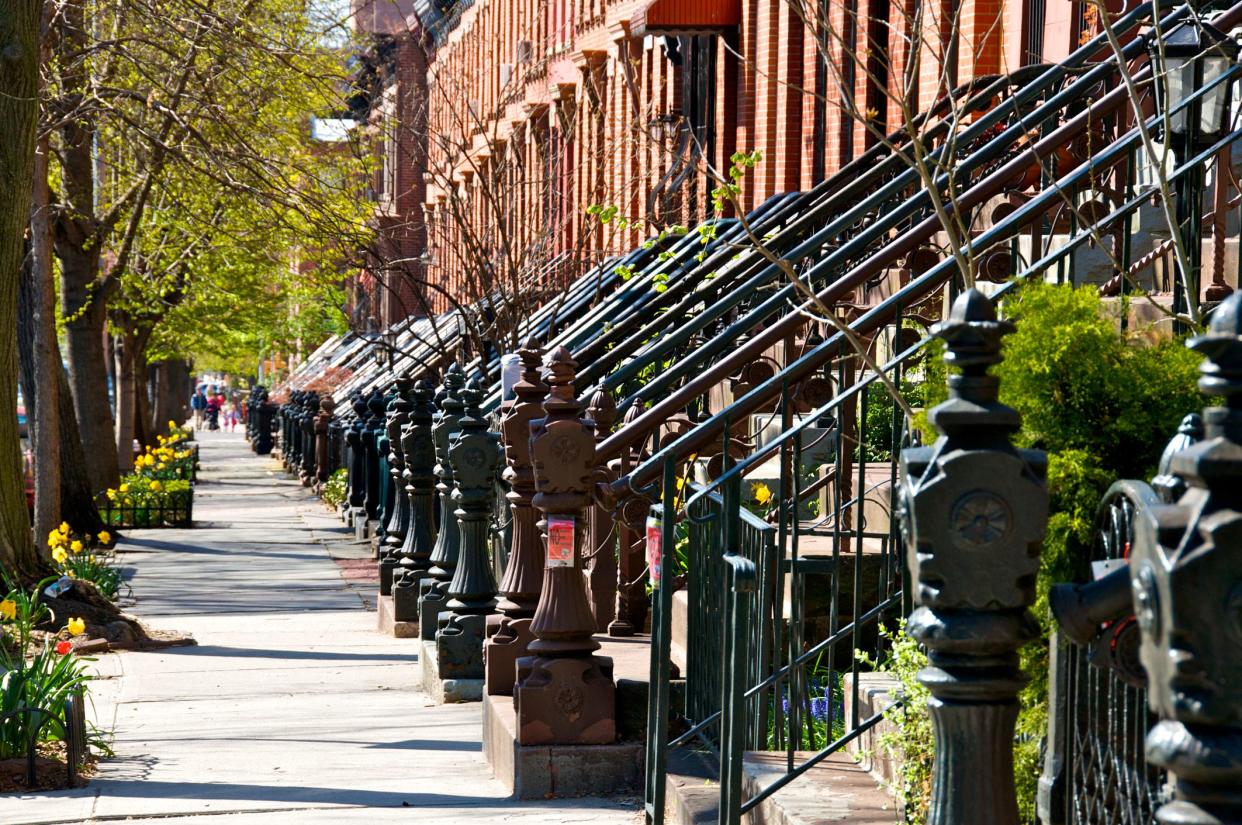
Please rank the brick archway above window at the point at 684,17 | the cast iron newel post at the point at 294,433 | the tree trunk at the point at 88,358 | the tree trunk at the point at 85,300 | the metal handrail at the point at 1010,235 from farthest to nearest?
the cast iron newel post at the point at 294,433, the tree trunk at the point at 88,358, the tree trunk at the point at 85,300, the brick archway above window at the point at 684,17, the metal handrail at the point at 1010,235

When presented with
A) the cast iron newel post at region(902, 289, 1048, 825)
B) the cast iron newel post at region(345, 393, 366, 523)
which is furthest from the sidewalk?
the cast iron newel post at region(902, 289, 1048, 825)

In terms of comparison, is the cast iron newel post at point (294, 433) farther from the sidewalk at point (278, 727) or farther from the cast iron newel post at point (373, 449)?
the sidewalk at point (278, 727)

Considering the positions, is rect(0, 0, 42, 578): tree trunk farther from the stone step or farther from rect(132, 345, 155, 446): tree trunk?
rect(132, 345, 155, 446): tree trunk

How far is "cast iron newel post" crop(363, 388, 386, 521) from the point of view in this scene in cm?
1841

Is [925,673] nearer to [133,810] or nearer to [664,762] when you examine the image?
[664,762]

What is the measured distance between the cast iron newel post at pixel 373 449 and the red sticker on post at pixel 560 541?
11.2 m

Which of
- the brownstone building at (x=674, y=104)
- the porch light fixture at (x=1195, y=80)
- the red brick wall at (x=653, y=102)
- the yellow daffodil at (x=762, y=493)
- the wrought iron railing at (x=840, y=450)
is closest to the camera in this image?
the wrought iron railing at (x=840, y=450)

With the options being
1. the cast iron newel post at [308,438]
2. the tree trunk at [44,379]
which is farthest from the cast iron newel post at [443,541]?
the cast iron newel post at [308,438]

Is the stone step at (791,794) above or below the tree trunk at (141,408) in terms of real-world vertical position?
below

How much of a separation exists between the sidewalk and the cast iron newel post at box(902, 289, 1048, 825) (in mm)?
3807

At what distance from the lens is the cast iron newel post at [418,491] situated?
11844 mm

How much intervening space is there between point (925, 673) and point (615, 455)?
4898 mm

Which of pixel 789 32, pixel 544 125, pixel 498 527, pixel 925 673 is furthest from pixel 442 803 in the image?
pixel 544 125

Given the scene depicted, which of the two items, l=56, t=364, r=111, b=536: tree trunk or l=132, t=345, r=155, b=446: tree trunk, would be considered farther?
l=132, t=345, r=155, b=446: tree trunk
